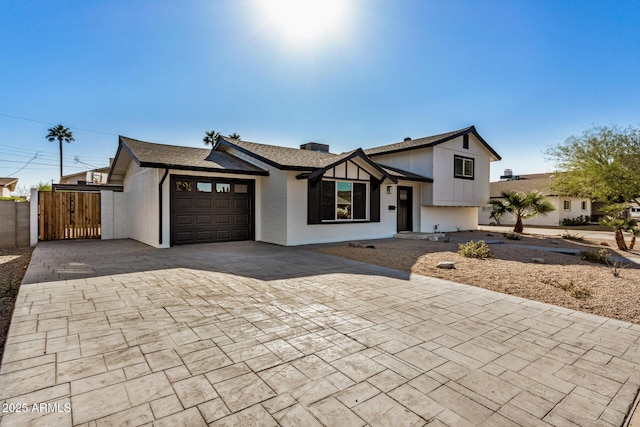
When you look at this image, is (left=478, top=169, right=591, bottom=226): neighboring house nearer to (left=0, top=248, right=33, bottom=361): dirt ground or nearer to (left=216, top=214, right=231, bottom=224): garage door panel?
(left=216, top=214, right=231, bottom=224): garage door panel

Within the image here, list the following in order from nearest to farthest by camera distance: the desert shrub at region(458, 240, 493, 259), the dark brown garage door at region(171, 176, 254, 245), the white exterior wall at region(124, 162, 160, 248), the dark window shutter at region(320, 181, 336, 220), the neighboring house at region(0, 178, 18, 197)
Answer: the desert shrub at region(458, 240, 493, 259) < the white exterior wall at region(124, 162, 160, 248) < the dark brown garage door at region(171, 176, 254, 245) < the dark window shutter at region(320, 181, 336, 220) < the neighboring house at region(0, 178, 18, 197)

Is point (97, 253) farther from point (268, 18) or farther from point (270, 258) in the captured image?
point (268, 18)

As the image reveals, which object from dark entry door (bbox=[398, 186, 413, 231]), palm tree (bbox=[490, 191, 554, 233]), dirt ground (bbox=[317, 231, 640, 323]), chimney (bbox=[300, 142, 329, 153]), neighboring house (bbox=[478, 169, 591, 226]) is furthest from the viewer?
neighboring house (bbox=[478, 169, 591, 226])

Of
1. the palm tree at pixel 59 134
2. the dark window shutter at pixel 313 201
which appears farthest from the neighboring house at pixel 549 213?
the palm tree at pixel 59 134

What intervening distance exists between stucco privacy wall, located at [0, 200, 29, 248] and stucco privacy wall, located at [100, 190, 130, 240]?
225 centimetres

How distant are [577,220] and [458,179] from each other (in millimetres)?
16131

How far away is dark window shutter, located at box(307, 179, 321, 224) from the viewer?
11.1m

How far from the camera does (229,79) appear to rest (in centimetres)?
1189

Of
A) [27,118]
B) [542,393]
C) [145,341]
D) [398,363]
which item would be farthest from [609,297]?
[27,118]

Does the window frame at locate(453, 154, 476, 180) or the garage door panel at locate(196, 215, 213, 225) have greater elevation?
the window frame at locate(453, 154, 476, 180)

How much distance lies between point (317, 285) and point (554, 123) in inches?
647

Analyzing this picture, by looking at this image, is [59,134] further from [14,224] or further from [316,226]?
[316,226]

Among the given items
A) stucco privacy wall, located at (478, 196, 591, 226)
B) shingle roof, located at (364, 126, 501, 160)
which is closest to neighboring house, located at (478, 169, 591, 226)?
stucco privacy wall, located at (478, 196, 591, 226)

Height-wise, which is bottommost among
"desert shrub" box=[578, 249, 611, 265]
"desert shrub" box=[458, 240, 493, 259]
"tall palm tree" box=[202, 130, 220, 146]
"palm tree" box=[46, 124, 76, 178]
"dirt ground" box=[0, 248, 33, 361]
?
"dirt ground" box=[0, 248, 33, 361]
